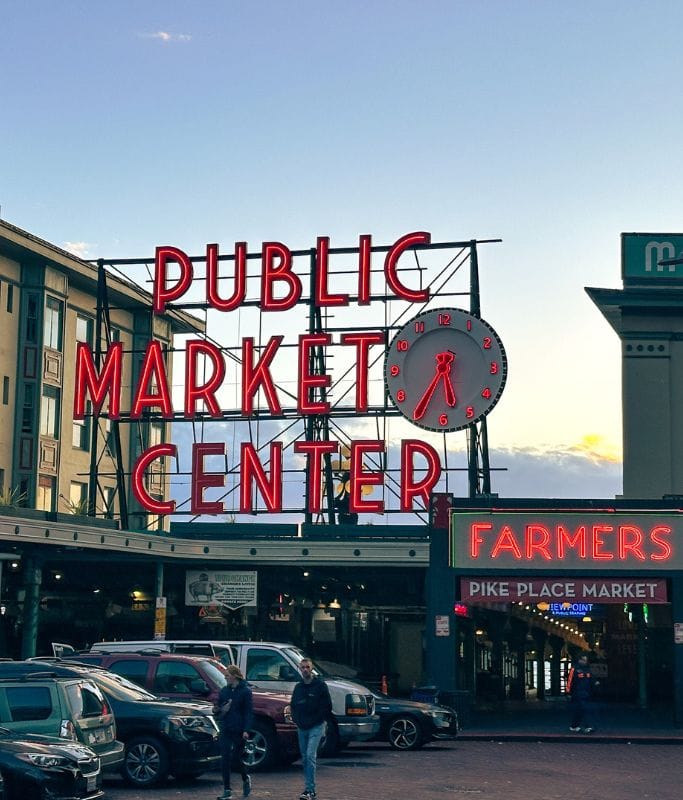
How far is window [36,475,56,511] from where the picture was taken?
61.8 m

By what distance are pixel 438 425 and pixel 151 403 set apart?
36.0 feet

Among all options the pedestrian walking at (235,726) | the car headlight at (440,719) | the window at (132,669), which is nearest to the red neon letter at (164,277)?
the car headlight at (440,719)

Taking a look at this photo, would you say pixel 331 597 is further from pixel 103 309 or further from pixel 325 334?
pixel 103 309

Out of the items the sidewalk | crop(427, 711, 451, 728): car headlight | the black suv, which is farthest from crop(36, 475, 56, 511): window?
the black suv

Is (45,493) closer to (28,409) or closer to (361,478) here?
(28,409)

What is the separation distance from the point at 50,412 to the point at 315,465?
18.1 m

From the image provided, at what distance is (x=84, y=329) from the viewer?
68.0 m

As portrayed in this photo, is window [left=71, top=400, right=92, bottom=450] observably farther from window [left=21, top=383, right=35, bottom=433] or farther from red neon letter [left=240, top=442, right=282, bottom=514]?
red neon letter [left=240, top=442, right=282, bottom=514]

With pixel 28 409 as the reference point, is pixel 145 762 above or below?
below

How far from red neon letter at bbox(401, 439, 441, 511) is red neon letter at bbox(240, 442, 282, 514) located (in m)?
4.67

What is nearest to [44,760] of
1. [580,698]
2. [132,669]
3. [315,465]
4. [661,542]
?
[132,669]

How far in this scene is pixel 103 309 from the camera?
177ft

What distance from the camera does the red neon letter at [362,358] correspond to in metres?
51.2

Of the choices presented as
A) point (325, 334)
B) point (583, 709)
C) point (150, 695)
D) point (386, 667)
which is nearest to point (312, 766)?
point (150, 695)
